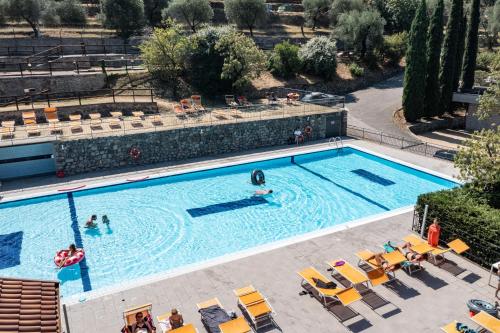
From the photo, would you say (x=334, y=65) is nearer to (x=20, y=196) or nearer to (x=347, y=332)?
(x=20, y=196)

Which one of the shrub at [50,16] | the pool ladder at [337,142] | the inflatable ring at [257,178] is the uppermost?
the shrub at [50,16]

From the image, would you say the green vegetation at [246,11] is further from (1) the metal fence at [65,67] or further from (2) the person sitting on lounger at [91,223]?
(2) the person sitting on lounger at [91,223]

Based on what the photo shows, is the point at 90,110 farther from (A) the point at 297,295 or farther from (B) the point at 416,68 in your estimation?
(B) the point at 416,68

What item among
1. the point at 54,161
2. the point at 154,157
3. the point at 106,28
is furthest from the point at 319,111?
the point at 106,28

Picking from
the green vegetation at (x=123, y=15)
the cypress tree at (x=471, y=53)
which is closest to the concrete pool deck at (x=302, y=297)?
the cypress tree at (x=471, y=53)

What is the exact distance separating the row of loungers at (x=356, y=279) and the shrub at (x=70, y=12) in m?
50.9

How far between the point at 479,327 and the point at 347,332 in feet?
11.6

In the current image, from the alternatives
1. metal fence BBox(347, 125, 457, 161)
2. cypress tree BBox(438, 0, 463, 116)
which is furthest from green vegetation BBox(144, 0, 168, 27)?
cypress tree BBox(438, 0, 463, 116)

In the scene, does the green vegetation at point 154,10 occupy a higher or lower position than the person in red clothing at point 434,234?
higher

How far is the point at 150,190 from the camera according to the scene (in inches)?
875

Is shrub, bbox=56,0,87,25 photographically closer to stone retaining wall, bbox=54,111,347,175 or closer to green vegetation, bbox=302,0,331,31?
green vegetation, bbox=302,0,331,31

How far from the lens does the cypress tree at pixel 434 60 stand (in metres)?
33.2

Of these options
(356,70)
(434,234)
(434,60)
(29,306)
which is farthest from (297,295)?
(356,70)

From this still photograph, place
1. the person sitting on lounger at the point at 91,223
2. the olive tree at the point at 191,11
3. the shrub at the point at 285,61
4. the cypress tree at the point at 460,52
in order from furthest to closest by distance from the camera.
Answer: the olive tree at the point at 191,11 < the shrub at the point at 285,61 < the cypress tree at the point at 460,52 < the person sitting on lounger at the point at 91,223
